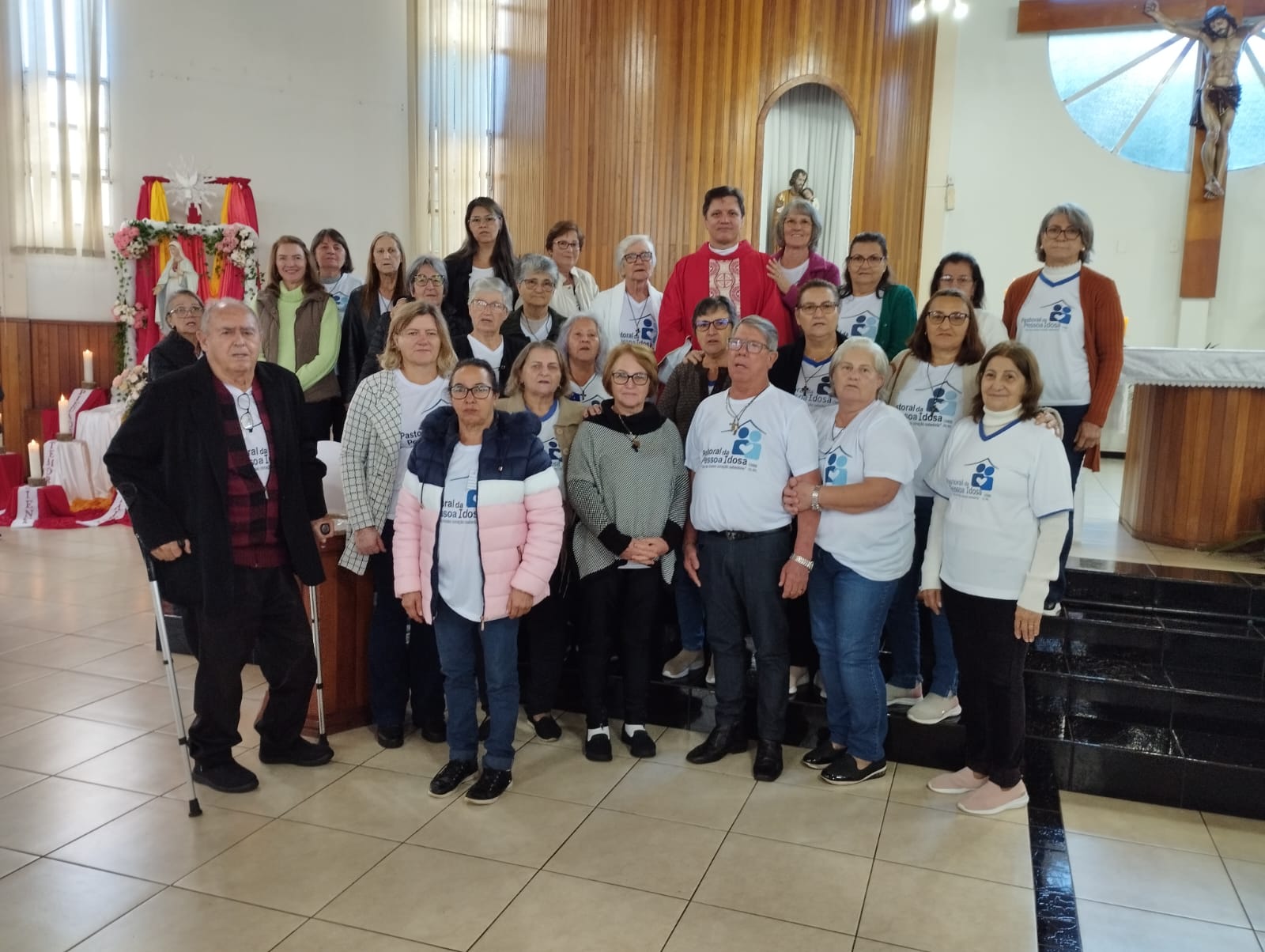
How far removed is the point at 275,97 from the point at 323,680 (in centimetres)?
695

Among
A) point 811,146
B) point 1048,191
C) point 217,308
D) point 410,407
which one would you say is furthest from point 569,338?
point 1048,191

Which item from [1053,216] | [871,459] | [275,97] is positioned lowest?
[871,459]

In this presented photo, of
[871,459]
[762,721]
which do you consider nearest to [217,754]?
[762,721]

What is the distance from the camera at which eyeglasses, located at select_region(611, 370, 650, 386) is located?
3334 millimetres

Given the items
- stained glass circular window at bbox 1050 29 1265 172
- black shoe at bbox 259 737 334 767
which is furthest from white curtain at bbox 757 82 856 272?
black shoe at bbox 259 737 334 767

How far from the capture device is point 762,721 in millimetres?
3355

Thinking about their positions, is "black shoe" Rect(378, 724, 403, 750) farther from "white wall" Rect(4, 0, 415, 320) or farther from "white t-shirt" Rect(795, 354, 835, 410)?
"white wall" Rect(4, 0, 415, 320)

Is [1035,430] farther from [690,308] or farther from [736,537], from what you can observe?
[690,308]

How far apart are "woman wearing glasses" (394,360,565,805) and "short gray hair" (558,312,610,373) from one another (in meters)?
0.51

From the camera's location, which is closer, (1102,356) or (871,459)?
(871,459)

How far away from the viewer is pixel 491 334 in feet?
12.5

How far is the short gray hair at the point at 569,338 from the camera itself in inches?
145

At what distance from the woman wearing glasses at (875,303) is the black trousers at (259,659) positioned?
7.38ft

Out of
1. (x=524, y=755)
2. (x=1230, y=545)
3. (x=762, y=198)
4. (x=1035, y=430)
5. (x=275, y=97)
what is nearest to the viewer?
(x=1035, y=430)
